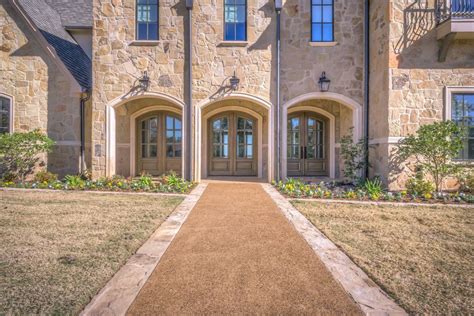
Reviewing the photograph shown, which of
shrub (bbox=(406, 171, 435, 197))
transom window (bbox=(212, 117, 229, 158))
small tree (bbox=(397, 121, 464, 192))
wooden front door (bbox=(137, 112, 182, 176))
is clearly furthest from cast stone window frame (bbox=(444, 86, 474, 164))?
wooden front door (bbox=(137, 112, 182, 176))

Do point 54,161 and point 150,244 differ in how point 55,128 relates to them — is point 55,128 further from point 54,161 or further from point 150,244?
point 150,244

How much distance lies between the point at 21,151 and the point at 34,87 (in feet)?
6.89

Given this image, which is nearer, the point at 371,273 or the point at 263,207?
the point at 371,273

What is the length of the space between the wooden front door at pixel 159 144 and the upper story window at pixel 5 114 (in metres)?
3.87

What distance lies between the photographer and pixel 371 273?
8.28ft

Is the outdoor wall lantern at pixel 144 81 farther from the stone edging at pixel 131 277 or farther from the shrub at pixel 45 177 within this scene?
the stone edging at pixel 131 277

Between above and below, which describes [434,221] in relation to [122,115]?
below

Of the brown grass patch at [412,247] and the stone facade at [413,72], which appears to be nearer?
the brown grass patch at [412,247]

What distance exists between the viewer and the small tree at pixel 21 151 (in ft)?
26.5

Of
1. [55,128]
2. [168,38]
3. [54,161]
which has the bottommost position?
[54,161]

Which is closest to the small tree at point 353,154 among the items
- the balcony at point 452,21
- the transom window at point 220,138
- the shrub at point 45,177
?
the balcony at point 452,21

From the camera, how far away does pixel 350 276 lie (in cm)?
249

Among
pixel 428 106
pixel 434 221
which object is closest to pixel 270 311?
pixel 434 221

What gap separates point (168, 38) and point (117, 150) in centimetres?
423
